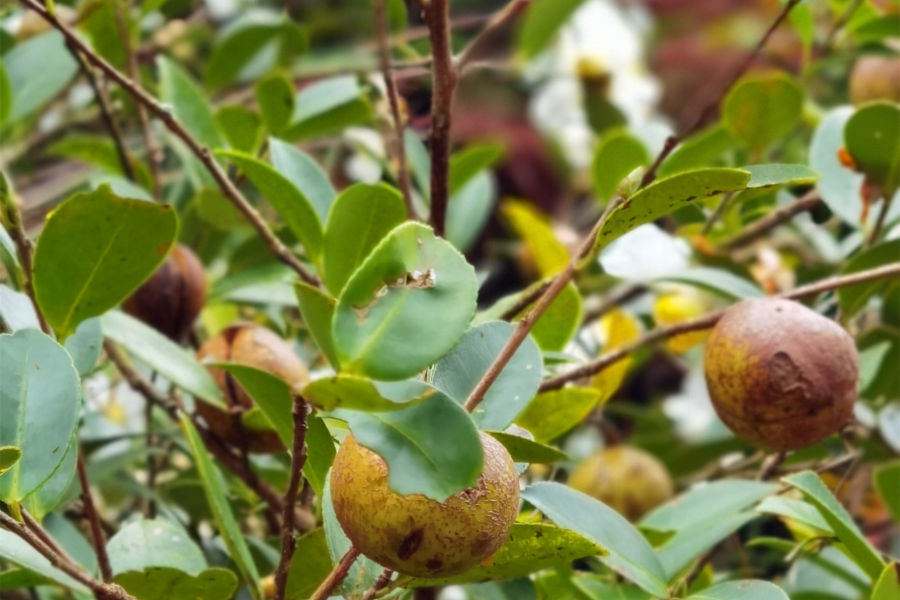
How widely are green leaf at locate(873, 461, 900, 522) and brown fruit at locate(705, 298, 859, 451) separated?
10cm

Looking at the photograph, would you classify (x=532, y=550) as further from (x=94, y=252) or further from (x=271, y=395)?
(x=94, y=252)

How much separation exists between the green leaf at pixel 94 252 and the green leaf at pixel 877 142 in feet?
1.48

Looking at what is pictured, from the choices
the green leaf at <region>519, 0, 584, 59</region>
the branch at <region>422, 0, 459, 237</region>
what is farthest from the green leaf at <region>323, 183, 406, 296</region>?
the green leaf at <region>519, 0, 584, 59</region>

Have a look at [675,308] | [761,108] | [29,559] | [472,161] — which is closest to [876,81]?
[761,108]

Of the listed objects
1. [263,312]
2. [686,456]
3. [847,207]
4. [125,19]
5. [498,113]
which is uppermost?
[125,19]

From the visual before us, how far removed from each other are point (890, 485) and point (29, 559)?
1.65ft

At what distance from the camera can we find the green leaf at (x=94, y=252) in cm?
53

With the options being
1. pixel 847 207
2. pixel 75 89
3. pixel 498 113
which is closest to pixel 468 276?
pixel 847 207

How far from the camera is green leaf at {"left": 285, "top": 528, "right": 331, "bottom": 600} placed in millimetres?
533

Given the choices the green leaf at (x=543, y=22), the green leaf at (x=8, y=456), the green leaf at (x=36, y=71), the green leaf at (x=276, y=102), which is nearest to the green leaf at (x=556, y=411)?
the green leaf at (x=8, y=456)

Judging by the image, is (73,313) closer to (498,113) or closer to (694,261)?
(694,261)

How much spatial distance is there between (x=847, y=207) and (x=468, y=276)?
499 mm

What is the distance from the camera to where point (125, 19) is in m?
0.96

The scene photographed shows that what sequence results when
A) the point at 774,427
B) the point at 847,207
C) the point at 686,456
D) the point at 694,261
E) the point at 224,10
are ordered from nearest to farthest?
the point at 774,427 < the point at 847,207 < the point at 694,261 < the point at 686,456 < the point at 224,10
